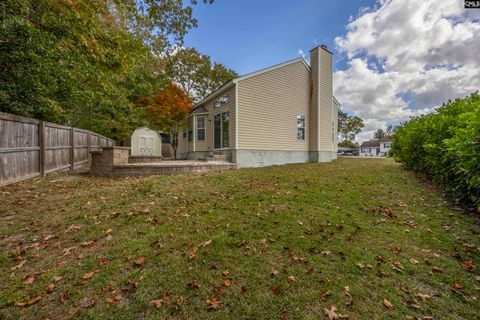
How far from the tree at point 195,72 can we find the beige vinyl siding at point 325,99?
1433cm

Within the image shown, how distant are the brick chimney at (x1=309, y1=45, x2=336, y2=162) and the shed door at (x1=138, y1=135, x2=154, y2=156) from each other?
11.6 m

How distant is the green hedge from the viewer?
134 inches

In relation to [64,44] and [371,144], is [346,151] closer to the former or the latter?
[371,144]

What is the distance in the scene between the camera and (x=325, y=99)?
12.7m

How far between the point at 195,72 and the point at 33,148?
69.1 feet

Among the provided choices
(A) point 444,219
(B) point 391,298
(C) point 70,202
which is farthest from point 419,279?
(C) point 70,202

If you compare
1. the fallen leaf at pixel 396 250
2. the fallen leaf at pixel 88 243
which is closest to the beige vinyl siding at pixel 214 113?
the fallen leaf at pixel 88 243

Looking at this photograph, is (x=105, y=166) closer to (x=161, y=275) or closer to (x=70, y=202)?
(x=70, y=202)

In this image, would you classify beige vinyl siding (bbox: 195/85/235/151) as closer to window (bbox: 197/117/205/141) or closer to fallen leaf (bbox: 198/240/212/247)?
window (bbox: 197/117/205/141)

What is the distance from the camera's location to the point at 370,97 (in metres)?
27.3

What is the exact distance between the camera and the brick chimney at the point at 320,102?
1238 cm

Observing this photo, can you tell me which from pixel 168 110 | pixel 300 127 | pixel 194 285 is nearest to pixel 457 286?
A: pixel 194 285

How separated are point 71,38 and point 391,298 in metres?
8.22

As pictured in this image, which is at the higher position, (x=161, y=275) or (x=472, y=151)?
(x=472, y=151)
